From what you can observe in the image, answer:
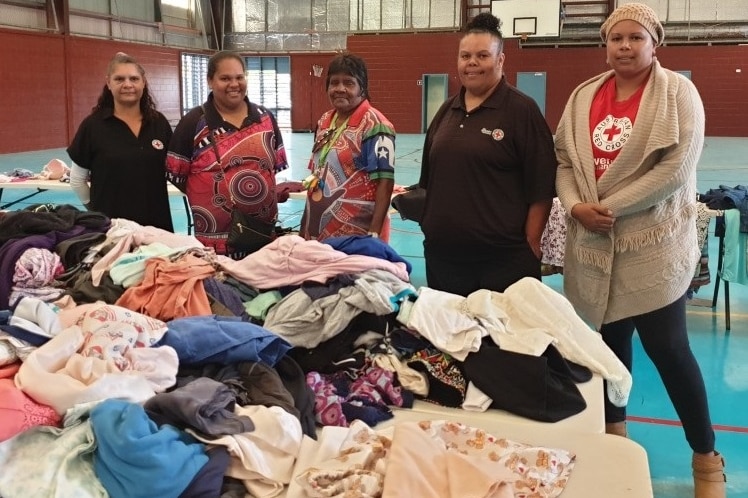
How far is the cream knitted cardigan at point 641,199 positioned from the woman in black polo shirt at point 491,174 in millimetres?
126

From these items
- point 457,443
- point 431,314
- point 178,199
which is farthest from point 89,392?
point 178,199

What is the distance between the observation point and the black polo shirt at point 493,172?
238 cm

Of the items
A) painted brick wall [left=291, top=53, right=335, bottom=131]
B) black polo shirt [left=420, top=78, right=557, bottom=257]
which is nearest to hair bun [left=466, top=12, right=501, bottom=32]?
black polo shirt [left=420, top=78, right=557, bottom=257]

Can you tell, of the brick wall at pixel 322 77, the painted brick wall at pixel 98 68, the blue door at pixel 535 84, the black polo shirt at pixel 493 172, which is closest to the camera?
the black polo shirt at pixel 493 172

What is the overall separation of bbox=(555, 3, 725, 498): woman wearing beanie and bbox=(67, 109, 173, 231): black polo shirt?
1.72 m

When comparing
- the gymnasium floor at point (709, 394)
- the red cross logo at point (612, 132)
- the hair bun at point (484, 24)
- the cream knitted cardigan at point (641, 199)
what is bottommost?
the gymnasium floor at point (709, 394)

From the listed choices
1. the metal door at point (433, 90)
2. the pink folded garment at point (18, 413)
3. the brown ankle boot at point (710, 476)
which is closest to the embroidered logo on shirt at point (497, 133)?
the brown ankle boot at point (710, 476)

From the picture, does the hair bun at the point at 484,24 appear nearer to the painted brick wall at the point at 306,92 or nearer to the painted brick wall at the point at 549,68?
the painted brick wall at the point at 549,68

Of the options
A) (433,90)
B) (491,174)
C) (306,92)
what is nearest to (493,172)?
(491,174)

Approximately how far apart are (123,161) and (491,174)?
1586 mm

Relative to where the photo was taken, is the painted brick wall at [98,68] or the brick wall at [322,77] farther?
the painted brick wall at [98,68]

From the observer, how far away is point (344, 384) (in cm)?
183

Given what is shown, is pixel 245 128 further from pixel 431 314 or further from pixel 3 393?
pixel 3 393

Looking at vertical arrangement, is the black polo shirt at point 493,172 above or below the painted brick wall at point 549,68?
below
